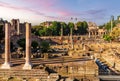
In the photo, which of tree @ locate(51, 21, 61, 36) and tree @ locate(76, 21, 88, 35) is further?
tree @ locate(76, 21, 88, 35)

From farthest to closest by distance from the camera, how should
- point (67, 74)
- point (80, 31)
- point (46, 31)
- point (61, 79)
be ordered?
point (80, 31) < point (46, 31) < point (67, 74) < point (61, 79)

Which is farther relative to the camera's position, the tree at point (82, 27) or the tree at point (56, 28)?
the tree at point (82, 27)

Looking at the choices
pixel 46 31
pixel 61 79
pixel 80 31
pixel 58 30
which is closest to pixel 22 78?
pixel 61 79

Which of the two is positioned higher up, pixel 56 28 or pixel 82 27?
pixel 82 27

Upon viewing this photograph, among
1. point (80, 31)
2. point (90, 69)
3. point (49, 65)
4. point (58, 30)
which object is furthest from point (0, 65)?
point (80, 31)

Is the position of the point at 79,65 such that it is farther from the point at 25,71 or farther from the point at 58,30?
the point at 58,30

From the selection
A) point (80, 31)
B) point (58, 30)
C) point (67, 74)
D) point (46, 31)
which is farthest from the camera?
point (80, 31)

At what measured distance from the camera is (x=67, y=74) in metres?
24.8

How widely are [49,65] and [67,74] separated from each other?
5.80 ft

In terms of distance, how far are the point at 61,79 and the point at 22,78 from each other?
2.97 m

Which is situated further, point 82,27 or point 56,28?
point 82,27

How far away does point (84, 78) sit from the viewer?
79.6ft

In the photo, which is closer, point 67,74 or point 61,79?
point 61,79

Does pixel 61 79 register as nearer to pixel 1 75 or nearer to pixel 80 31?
pixel 1 75
